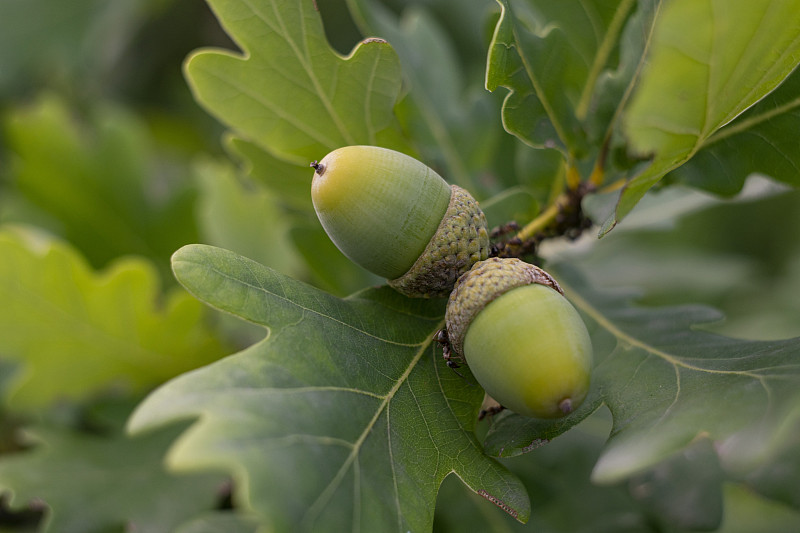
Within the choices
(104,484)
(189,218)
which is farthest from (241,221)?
(104,484)

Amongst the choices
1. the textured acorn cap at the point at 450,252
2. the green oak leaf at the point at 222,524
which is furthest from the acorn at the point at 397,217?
the green oak leaf at the point at 222,524

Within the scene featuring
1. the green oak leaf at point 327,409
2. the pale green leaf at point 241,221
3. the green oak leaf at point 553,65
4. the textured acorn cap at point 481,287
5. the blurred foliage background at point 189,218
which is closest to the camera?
the green oak leaf at point 327,409

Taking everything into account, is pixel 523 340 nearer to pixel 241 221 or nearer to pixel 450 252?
pixel 450 252

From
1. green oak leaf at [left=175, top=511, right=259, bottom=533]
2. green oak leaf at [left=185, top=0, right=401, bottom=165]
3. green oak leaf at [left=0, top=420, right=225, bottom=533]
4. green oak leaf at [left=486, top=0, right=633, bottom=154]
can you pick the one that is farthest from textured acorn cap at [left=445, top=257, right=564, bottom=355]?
green oak leaf at [left=0, top=420, right=225, bottom=533]

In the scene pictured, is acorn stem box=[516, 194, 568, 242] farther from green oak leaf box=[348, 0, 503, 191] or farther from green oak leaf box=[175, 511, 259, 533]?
green oak leaf box=[175, 511, 259, 533]

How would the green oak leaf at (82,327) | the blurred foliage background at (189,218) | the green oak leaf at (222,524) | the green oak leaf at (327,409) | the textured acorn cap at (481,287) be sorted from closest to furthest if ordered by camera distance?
the green oak leaf at (327,409), the textured acorn cap at (481,287), the green oak leaf at (222,524), the green oak leaf at (82,327), the blurred foliage background at (189,218)

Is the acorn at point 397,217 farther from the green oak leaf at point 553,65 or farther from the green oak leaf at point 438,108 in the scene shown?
the green oak leaf at point 438,108

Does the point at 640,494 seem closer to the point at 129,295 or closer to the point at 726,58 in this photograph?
the point at 726,58
